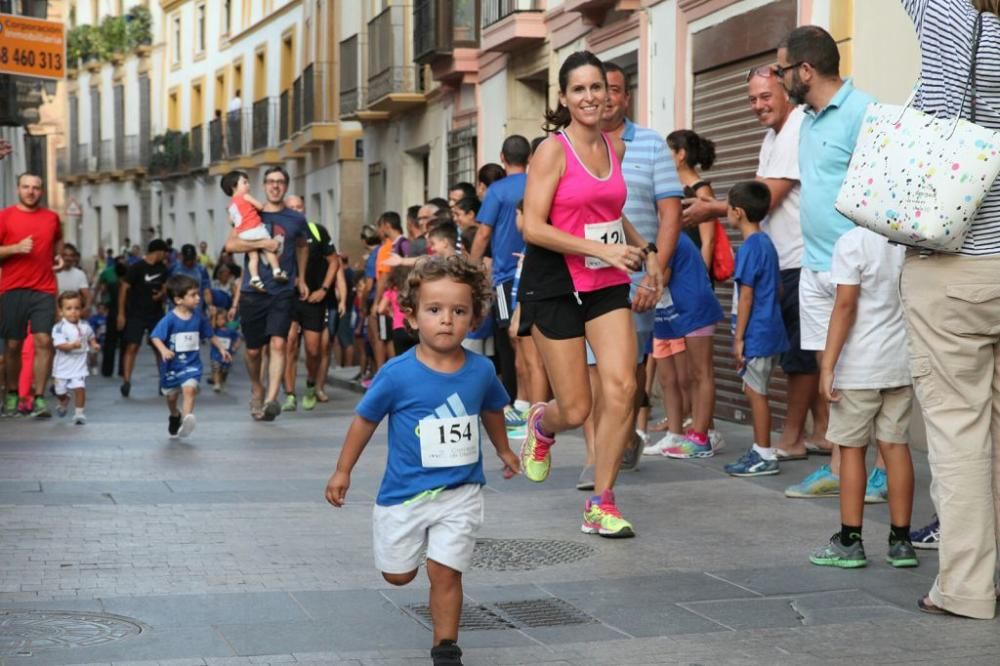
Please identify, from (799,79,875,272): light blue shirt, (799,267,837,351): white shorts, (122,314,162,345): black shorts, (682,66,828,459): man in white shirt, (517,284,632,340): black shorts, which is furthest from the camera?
(122,314,162,345): black shorts

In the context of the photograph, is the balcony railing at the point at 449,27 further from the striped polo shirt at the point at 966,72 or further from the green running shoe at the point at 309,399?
the striped polo shirt at the point at 966,72

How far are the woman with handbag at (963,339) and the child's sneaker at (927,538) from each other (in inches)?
43.4

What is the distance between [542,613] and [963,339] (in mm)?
1760

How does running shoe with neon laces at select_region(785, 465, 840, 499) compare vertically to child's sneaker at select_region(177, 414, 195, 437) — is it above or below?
above

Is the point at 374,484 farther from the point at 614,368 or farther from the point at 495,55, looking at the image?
the point at 495,55

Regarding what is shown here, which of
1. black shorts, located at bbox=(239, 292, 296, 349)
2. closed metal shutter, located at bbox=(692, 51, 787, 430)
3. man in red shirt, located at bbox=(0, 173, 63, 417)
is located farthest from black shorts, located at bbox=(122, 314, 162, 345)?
closed metal shutter, located at bbox=(692, 51, 787, 430)

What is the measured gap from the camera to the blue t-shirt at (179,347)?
13688 millimetres

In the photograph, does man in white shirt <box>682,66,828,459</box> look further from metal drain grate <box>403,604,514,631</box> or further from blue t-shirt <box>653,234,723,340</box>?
metal drain grate <box>403,604,514,631</box>

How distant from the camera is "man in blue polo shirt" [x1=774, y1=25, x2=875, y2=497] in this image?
770 cm

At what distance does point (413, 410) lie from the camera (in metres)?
5.36

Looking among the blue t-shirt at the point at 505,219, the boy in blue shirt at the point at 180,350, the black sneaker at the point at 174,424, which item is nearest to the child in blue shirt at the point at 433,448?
Result: the blue t-shirt at the point at 505,219

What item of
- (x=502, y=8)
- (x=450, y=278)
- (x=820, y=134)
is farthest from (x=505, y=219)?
(x=502, y=8)

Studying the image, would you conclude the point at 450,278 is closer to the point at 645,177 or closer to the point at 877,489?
the point at 645,177

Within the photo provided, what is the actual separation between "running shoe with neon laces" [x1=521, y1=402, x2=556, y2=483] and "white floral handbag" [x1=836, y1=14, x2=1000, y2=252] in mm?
1993
